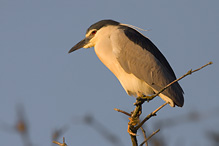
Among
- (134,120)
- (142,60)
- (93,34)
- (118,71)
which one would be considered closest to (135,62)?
(142,60)

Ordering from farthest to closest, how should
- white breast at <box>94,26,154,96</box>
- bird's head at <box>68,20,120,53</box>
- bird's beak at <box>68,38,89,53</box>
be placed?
bird's beak at <box>68,38,89,53</box> < bird's head at <box>68,20,120,53</box> < white breast at <box>94,26,154,96</box>

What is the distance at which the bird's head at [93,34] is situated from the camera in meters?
5.00

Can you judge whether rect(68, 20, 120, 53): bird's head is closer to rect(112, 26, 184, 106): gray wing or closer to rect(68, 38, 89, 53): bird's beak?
rect(68, 38, 89, 53): bird's beak

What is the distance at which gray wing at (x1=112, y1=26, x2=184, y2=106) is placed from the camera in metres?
4.43

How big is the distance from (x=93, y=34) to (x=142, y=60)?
3.20 feet

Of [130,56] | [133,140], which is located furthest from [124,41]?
[133,140]

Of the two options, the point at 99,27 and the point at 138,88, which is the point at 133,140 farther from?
the point at 99,27

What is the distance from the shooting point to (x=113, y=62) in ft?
15.1

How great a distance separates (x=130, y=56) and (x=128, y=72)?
26 centimetres

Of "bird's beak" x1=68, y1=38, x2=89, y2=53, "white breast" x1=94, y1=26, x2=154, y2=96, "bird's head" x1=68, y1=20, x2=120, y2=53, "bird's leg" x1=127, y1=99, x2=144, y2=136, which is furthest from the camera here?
"bird's beak" x1=68, y1=38, x2=89, y2=53

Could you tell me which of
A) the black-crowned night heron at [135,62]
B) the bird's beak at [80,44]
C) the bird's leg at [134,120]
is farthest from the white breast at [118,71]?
the bird's leg at [134,120]

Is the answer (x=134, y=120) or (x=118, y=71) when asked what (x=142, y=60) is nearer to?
(x=118, y=71)

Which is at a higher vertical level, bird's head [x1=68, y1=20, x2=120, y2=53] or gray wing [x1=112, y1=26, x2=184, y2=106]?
bird's head [x1=68, y1=20, x2=120, y2=53]

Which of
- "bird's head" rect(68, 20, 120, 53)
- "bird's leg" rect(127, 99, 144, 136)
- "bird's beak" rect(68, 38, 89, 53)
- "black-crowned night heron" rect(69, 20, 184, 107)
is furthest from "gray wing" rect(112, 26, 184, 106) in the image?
"bird's leg" rect(127, 99, 144, 136)
